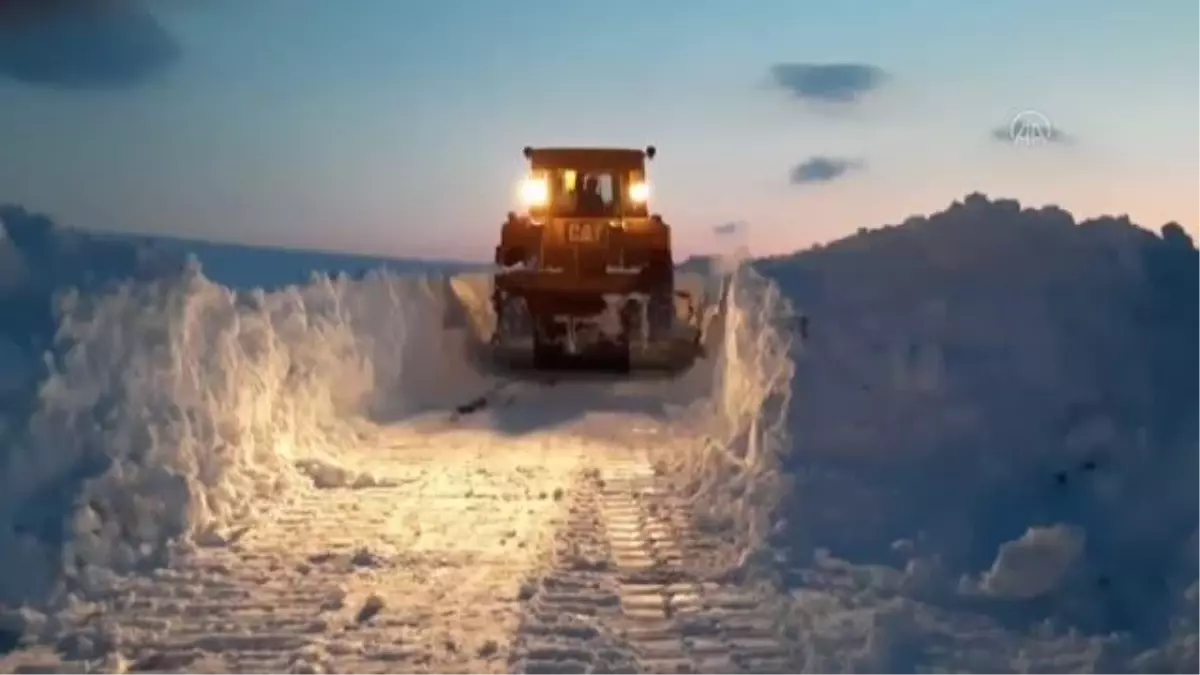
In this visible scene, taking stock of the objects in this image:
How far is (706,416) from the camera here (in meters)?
15.8

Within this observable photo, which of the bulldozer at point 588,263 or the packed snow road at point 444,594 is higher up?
the bulldozer at point 588,263

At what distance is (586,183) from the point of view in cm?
2125

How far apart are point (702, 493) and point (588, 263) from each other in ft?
33.7

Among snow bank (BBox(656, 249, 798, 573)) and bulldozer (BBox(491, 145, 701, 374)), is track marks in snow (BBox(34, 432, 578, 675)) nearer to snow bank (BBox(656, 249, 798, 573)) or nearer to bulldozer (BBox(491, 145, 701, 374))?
snow bank (BBox(656, 249, 798, 573))

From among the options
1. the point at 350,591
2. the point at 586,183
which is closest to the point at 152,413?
the point at 350,591

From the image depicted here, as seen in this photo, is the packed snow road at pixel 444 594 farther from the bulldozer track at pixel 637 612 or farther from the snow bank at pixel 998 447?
the snow bank at pixel 998 447

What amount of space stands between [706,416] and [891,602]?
343 inches

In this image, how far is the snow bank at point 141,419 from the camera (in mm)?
7918

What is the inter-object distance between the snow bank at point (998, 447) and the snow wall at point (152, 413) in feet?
4.10

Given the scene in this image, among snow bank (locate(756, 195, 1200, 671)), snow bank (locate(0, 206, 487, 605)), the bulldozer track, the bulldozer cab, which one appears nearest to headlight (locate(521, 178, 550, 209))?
the bulldozer cab

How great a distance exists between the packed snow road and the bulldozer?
9359 millimetres

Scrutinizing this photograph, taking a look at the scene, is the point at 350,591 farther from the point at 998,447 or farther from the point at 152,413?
the point at 998,447

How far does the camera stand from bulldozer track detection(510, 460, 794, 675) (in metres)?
6.18

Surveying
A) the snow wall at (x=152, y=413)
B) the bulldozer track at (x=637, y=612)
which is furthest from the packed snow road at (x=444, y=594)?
the snow wall at (x=152, y=413)
